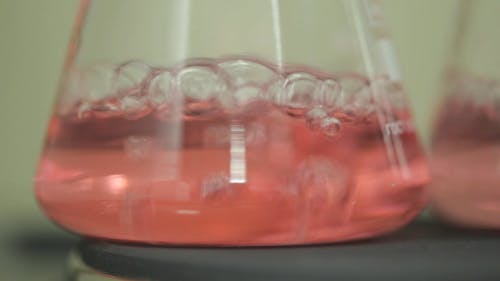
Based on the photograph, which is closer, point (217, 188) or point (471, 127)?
point (217, 188)

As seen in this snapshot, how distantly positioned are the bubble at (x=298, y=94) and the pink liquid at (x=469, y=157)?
152 millimetres

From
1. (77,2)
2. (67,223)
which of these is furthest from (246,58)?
(77,2)

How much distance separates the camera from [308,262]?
414mm

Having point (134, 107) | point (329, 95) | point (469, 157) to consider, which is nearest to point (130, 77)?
point (134, 107)

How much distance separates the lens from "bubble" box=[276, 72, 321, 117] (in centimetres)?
47

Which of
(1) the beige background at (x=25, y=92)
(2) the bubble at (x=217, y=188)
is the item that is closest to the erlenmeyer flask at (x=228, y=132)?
(2) the bubble at (x=217, y=188)

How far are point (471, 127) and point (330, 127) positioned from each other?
0.53ft

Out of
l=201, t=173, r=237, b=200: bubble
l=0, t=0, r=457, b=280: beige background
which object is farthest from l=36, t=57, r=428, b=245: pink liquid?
l=0, t=0, r=457, b=280: beige background

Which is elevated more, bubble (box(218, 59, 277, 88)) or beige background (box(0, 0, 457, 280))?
beige background (box(0, 0, 457, 280))

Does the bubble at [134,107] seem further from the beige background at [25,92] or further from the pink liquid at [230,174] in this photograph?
the beige background at [25,92]

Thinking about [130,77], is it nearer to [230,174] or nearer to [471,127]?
[230,174]

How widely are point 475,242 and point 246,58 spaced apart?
0.19 meters

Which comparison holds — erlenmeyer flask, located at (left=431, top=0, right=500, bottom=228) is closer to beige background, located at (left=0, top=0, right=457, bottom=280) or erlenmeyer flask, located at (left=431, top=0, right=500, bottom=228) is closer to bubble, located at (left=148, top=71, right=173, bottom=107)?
beige background, located at (left=0, top=0, right=457, bottom=280)

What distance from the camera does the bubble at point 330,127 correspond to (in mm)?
472
